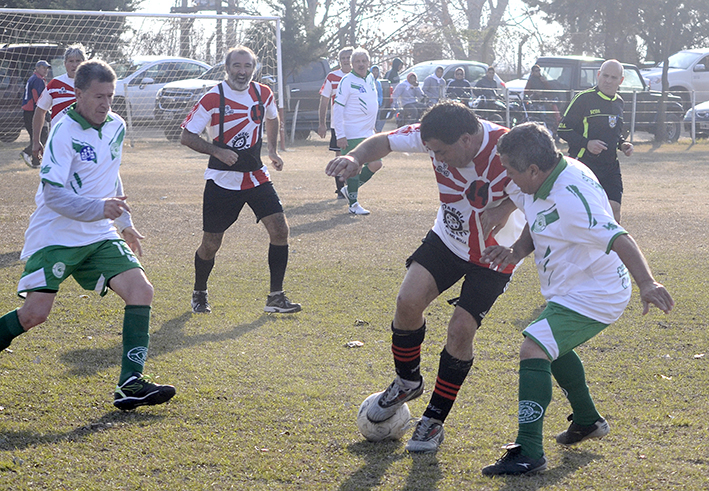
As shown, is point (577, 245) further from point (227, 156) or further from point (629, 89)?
point (629, 89)

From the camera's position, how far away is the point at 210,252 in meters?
6.29

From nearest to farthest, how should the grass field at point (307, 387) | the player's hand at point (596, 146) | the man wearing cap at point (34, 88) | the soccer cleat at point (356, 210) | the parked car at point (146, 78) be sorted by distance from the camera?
the grass field at point (307, 387) < the player's hand at point (596, 146) < the soccer cleat at point (356, 210) < the man wearing cap at point (34, 88) < the parked car at point (146, 78)

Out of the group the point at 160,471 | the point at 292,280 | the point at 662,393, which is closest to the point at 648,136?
the point at 292,280

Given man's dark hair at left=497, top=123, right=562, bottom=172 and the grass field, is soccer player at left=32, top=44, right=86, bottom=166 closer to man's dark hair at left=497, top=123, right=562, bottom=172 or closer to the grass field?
the grass field

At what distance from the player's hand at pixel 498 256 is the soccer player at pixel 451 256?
22 centimetres

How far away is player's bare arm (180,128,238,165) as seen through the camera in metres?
5.93

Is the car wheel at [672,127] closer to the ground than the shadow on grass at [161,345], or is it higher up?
higher up

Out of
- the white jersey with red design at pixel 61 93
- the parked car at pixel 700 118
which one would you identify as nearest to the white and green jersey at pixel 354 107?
the white jersey with red design at pixel 61 93

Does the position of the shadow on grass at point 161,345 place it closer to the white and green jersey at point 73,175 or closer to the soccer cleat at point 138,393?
the soccer cleat at point 138,393

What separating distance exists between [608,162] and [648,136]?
19.1 metres

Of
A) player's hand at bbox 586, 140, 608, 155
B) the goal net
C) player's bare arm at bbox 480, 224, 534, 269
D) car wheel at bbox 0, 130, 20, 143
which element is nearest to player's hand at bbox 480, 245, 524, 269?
player's bare arm at bbox 480, 224, 534, 269

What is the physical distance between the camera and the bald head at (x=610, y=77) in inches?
294

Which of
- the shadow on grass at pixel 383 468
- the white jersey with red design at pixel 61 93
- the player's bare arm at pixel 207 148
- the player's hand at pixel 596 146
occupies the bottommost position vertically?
the shadow on grass at pixel 383 468

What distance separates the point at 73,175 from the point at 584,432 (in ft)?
9.50
